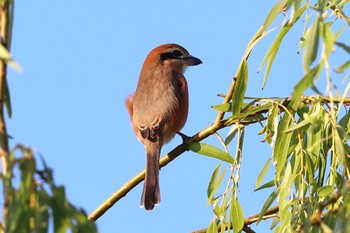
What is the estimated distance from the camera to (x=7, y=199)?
214 centimetres

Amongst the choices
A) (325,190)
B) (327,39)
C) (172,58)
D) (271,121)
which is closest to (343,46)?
(327,39)

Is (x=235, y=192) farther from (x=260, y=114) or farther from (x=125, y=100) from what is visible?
(x=125, y=100)

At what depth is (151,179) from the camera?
489cm

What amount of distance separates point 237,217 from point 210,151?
45 cm

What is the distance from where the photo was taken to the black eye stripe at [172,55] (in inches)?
239

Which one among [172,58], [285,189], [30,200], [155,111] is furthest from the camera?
[172,58]

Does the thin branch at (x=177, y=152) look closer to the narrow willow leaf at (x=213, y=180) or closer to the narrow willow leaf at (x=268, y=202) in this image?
the narrow willow leaf at (x=213, y=180)

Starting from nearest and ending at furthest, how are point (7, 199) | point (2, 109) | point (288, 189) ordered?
1. point (7, 199)
2. point (2, 109)
3. point (288, 189)

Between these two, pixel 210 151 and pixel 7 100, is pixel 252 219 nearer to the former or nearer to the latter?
pixel 210 151

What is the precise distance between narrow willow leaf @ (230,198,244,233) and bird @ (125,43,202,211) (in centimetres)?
144

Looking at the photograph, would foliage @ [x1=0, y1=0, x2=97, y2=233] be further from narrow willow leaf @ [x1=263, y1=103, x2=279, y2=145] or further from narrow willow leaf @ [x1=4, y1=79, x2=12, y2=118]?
narrow willow leaf @ [x1=263, y1=103, x2=279, y2=145]

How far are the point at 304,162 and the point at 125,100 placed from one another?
250 centimetres

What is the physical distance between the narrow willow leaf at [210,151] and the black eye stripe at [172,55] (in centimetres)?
219

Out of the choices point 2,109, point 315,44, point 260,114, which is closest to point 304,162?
point 260,114
